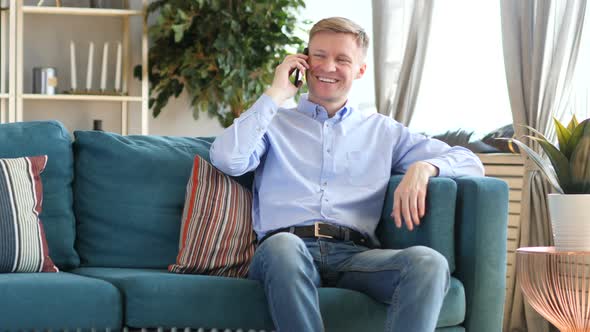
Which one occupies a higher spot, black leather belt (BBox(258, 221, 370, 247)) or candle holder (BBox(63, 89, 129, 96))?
candle holder (BBox(63, 89, 129, 96))

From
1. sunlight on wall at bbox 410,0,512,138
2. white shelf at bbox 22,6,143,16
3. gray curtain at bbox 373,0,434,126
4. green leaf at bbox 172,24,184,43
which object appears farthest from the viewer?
white shelf at bbox 22,6,143,16

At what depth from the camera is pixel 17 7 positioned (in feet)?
16.1

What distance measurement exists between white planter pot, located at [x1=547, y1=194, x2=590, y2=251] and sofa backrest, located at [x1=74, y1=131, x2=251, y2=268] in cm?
100

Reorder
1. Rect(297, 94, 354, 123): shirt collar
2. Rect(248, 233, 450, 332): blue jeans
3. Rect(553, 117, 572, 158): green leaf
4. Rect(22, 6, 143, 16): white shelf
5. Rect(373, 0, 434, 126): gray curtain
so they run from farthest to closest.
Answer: Rect(22, 6, 143, 16): white shelf → Rect(373, 0, 434, 126): gray curtain → Rect(553, 117, 572, 158): green leaf → Rect(297, 94, 354, 123): shirt collar → Rect(248, 233, 450, 332): blue jeans

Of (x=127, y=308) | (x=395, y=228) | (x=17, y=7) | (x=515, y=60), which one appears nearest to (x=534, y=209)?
(x=515, y=60)

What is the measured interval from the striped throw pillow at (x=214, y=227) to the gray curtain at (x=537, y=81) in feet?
4.85

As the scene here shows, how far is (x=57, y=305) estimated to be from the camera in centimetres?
232

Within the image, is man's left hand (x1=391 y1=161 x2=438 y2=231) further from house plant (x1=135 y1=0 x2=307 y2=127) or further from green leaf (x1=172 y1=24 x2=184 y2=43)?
green leaf (x1=172 y1=24 x2=184 y2=43)

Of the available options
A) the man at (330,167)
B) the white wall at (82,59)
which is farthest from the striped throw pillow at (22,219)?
the white wall at (82,59)

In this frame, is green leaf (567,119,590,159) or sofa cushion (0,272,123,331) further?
green leaf (567,119,590,159)

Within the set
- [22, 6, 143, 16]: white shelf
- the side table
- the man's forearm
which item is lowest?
the side table

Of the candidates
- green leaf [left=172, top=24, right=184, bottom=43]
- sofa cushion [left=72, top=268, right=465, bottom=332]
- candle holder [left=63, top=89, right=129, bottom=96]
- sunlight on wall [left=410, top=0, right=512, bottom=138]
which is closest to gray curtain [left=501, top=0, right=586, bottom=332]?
sunlight on wall [left=410, top=0, right=512, bottom=138]

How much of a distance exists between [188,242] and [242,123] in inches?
15.2

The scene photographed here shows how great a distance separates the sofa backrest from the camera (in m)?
2.76
